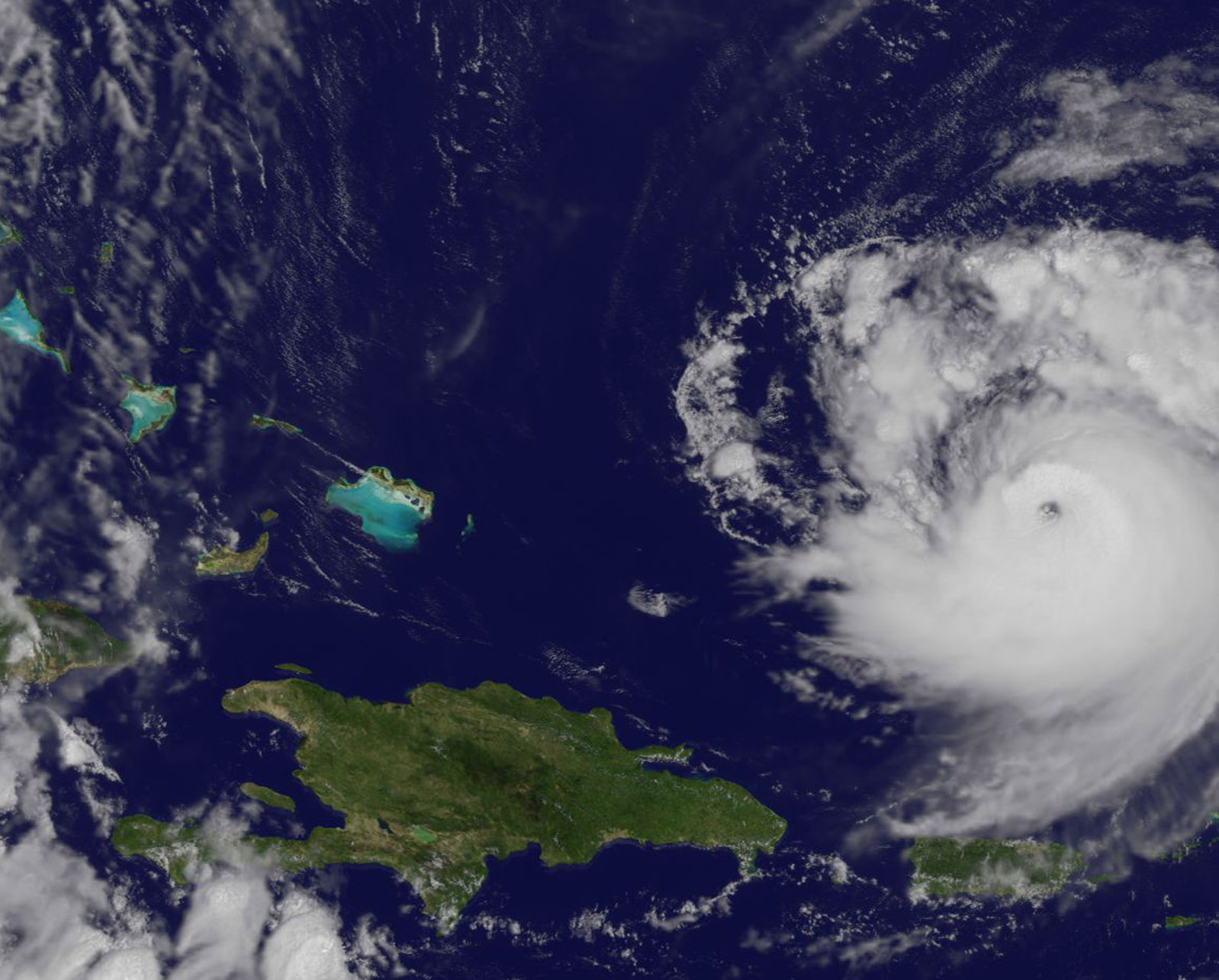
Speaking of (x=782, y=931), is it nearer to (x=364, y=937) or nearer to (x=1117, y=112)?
(x=364, y=937)

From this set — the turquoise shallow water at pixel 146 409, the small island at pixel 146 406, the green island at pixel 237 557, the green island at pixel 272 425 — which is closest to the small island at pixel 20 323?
the small island at pixel 146 406

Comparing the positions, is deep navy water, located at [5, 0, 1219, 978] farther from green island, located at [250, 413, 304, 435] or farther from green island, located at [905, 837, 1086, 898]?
green island, located at [905, 837, 1086, 898]

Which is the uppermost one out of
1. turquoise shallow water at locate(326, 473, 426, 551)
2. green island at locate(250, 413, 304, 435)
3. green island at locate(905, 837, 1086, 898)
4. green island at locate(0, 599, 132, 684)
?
green island at locate(250, 413, 304, 435)

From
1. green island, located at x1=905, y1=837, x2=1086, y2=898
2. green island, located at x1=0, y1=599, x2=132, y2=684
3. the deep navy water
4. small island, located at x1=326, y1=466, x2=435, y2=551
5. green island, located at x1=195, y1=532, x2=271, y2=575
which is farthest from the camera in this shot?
green island, located at x1=0, y1=599, x2=132, y2=684

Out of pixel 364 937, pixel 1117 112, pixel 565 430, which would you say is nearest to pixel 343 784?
pixel 364 937

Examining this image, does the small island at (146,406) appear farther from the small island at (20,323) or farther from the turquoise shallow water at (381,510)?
the turquoise shallow water at (381,510)

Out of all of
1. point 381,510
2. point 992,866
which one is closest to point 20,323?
point 381,510

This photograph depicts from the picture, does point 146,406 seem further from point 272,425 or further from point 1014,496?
point 1014,496

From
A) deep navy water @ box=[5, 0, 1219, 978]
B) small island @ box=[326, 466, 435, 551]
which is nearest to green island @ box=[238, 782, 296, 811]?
deep navy water @ box=[5, 0, 1219, 978]
